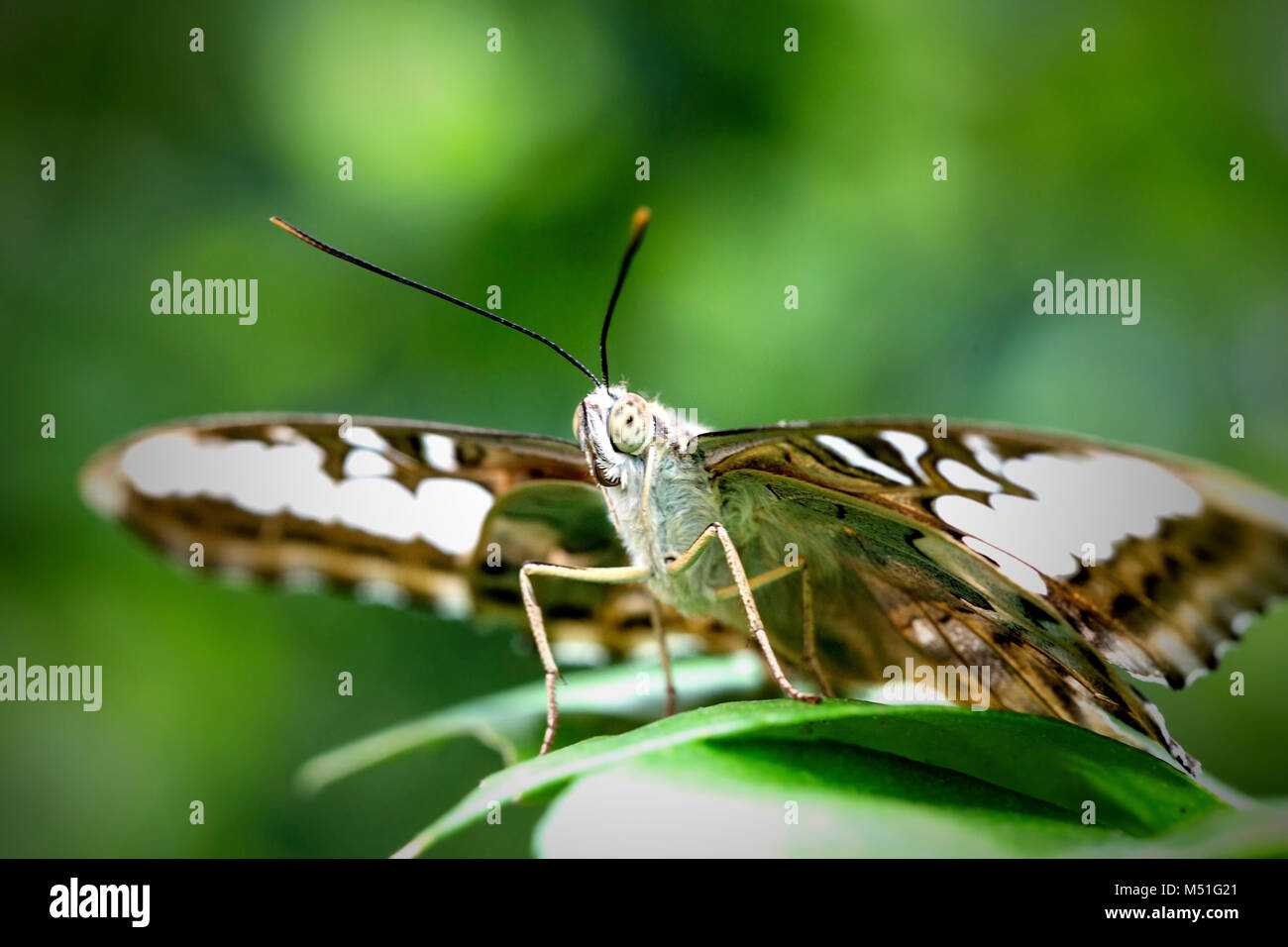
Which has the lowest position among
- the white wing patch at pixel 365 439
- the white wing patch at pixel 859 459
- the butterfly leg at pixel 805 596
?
the butterfly leg at pixel 805 596

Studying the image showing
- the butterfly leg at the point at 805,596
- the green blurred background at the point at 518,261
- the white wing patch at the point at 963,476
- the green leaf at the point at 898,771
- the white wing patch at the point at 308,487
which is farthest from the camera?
the green blurred background at the point at 518,261

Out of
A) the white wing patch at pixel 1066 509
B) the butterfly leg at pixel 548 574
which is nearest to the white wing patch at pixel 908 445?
the white wing patch at pixel 1066 509

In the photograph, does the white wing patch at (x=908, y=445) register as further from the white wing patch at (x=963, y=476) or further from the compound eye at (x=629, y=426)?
the compound eye at (x=629, y=426)

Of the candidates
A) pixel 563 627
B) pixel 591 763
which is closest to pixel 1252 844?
pixel 591 763

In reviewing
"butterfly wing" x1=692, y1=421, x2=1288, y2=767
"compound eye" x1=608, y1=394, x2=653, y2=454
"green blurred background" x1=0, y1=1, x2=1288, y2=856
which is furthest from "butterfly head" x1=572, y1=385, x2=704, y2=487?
"green blurred background" x1=0, y1=1, x2=1288, y2=856

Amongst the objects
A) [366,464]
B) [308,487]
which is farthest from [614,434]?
[308,487]

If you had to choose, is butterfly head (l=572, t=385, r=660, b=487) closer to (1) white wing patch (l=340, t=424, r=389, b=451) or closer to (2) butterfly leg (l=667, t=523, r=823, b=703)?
(2) butterfly leg (l=667, t=523, r=823, b=703)

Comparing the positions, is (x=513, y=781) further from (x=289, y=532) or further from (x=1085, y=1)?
(x=1085, y=1)
